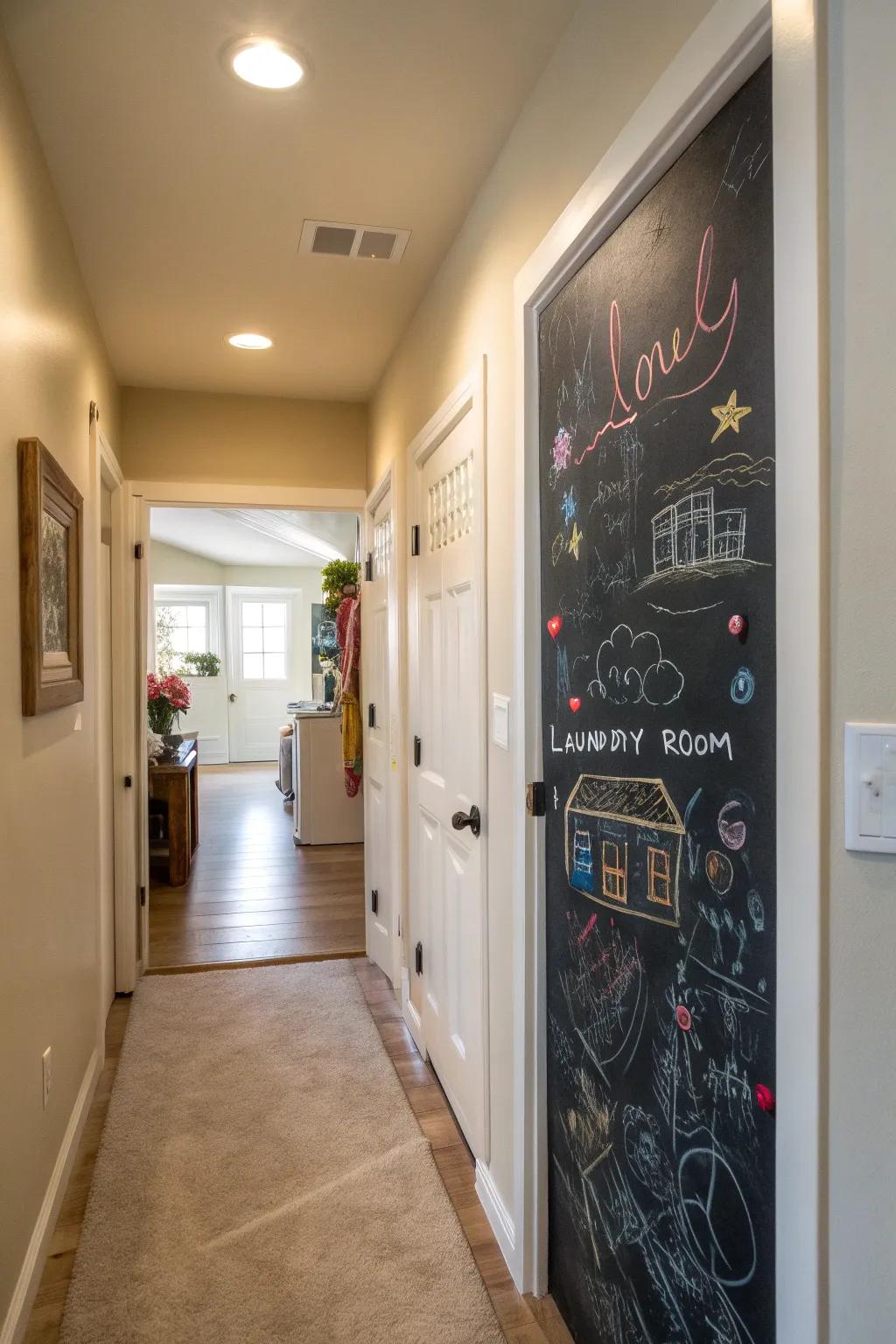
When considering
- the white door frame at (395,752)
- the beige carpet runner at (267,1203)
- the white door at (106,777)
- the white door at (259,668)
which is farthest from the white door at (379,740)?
the white door at (259,668)

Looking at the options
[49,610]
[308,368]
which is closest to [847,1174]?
[49,610]

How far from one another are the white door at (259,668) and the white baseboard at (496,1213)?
31.1 ft

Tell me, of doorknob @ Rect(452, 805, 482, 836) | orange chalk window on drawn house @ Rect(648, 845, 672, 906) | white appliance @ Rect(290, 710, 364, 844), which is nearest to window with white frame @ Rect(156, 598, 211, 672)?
white appliance @ Rect(290, 710, 364, 844)

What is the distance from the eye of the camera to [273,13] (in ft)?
5.14

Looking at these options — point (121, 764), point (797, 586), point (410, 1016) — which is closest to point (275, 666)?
point (121, 764)

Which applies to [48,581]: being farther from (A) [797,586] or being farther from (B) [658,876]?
(A) [797,586]

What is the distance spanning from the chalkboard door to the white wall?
32.0 ft

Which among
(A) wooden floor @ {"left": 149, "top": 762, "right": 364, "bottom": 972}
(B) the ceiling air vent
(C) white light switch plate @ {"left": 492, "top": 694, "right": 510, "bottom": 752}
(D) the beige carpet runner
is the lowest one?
(A) wooden floor @ {"left": 149, "top": 762, "right": 364, "bottom": 972}

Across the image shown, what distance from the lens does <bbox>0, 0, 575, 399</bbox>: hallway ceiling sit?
5.23 feet

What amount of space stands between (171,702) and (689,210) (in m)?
4.89

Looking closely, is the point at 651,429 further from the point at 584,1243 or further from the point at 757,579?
the point at 584,1243

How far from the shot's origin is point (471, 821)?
7.06ft

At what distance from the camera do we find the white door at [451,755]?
2.15 metres

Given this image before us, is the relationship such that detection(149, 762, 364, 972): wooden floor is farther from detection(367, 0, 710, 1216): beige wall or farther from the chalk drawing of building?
the chalk drawing of building
